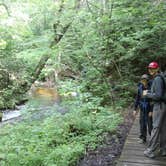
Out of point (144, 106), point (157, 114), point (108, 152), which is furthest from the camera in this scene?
point (108, 152)

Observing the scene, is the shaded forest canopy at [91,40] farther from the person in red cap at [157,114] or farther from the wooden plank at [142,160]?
the wooden plank at [142,160]

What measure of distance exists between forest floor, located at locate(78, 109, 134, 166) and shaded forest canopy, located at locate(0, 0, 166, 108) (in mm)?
3373

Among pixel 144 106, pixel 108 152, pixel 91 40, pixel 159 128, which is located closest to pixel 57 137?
pixel 108 152

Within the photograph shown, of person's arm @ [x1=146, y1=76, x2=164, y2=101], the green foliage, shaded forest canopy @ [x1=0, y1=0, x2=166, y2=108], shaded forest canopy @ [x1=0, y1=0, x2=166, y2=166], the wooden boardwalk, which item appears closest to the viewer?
person's arm @ [x1=146, y1=76, x2=164, y2=101]

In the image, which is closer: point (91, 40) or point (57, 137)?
point (57, 137)

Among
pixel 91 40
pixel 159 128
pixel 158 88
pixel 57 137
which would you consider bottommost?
pixel 57 137

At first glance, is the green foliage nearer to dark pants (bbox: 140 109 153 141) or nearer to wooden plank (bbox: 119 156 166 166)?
wooden plank (bbox: 119 156 166 166)

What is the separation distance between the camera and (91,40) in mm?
11805

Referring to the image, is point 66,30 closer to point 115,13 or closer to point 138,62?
point 115,13

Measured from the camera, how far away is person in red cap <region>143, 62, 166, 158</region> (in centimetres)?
552

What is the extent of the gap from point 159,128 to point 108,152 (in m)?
1.70

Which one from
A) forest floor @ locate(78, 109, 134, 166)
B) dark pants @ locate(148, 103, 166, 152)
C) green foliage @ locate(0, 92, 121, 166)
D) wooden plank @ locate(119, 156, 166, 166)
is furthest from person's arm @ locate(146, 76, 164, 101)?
green foliage @ locate(0, 92, 121, 166)

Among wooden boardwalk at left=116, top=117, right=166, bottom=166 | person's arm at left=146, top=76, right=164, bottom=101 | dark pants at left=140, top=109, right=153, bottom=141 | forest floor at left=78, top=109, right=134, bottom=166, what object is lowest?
forest floor at left=78, top=109, right=134, bottom=166

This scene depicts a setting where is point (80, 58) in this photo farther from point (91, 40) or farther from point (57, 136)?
point (57, 136)
